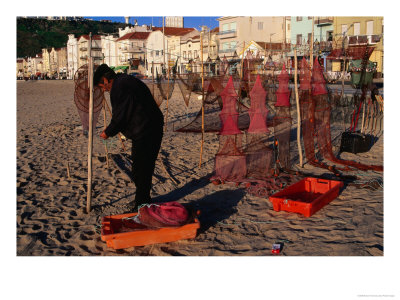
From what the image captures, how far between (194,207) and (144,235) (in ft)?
4.04

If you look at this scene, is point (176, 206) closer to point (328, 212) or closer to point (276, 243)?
point (276, 243)

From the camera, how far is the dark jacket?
405cm

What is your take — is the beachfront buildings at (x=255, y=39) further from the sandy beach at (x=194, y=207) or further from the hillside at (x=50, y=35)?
the sandy beach at (x=194, y=207)

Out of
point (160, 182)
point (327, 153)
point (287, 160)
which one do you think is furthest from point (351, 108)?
point (160, 182)

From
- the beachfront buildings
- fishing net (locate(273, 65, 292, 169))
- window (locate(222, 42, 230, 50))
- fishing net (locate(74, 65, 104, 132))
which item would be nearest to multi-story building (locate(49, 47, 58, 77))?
the beachfront buildings

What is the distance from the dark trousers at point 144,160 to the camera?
4.20 m

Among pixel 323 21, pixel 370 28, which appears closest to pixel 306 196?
pixel 370 28

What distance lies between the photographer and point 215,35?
146 ft

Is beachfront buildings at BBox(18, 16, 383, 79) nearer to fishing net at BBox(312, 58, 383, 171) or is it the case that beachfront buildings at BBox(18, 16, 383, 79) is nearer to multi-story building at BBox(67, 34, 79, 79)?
multi-story building at BBox(67, 34, 79, 79)

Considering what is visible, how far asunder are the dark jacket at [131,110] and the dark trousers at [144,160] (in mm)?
78

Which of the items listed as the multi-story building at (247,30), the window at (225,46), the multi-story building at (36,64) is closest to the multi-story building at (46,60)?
the multi-story building at (36,64)

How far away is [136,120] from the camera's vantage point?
4.11 m

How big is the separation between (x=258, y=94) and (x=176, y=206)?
118 inches

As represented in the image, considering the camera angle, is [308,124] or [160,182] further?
[308,124]
